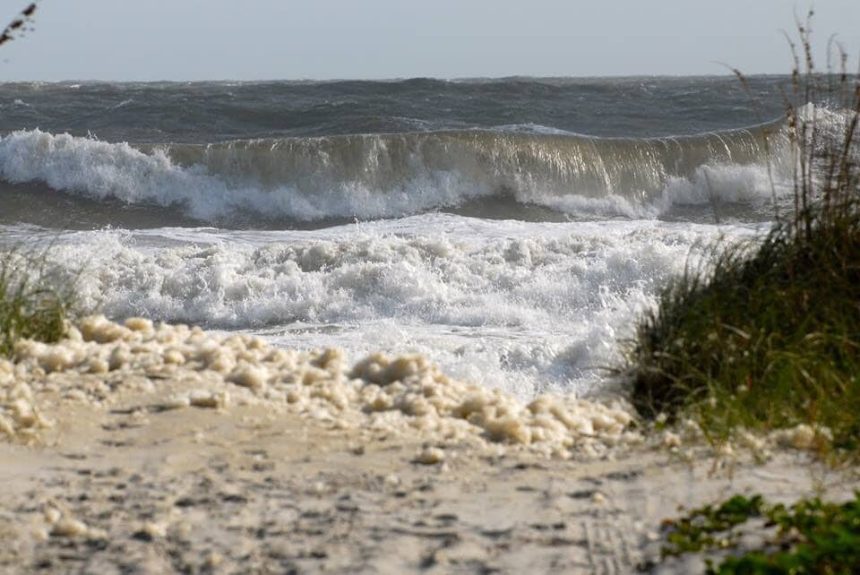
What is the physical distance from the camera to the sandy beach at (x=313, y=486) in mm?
3859

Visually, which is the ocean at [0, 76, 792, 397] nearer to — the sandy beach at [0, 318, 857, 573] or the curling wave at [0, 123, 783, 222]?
the curling wave at [0, 123, 783, 222]

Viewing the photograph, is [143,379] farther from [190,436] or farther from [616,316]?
[616,316]

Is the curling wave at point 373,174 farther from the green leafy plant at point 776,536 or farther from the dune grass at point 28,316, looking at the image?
the green leafy plant at point 776,536

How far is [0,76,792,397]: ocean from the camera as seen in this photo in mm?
10891

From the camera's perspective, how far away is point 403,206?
70.7 ft

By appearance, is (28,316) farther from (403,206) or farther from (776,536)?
(403,206)

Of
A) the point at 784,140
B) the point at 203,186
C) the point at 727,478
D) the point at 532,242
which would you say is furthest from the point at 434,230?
the point at 727,478

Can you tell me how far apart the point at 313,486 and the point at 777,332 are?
2164 millimetres

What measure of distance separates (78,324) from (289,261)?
22.2ft

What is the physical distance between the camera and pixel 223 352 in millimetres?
5680

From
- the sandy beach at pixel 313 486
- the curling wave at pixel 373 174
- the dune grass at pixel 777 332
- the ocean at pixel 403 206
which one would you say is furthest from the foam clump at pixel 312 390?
the curling wave at pixel 373 174

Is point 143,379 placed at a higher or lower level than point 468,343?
higher

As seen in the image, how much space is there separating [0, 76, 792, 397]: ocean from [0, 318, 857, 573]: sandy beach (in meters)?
1.43

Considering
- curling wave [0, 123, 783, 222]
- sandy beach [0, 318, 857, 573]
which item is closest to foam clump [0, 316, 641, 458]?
sandy beach [0, 318, 857, 573]
